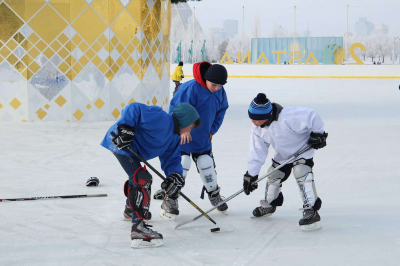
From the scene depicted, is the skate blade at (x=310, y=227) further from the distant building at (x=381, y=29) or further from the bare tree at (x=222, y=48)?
the bare tree at (x=222, y=48)

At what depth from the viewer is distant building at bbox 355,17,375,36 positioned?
32812mm

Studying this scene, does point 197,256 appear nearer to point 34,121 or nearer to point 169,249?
point 169,249

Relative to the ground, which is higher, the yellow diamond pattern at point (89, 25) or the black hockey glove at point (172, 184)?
the yellow diamond pattern at point (89, 25)

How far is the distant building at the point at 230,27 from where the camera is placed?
34.6m

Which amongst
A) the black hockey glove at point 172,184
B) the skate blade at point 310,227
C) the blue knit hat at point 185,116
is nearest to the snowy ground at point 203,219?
the skate blade at point 310,227

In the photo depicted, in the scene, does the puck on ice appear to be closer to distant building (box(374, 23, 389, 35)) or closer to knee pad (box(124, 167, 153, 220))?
knee pad (box(124, 167, 153, 220))

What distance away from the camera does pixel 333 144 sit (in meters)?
7.40

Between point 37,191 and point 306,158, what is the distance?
2.24m

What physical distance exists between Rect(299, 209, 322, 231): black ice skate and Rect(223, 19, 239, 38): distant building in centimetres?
3118

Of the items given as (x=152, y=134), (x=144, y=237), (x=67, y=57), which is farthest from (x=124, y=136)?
(x=67, y=57)

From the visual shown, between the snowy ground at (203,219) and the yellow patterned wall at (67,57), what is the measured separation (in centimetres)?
213

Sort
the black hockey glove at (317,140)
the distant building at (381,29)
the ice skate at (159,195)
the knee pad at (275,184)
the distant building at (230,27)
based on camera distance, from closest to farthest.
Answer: the black hockey glove at (317,140), the knee pad at (275,184), the ice skate at (159,195), the distant building at (381,29), the distant building at (230,27)

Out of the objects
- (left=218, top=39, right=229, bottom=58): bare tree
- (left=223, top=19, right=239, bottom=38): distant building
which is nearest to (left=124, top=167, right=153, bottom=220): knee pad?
(left=223, top=19, right=239, bottom=38): distant building

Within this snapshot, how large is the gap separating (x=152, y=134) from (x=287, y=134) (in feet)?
2.83
